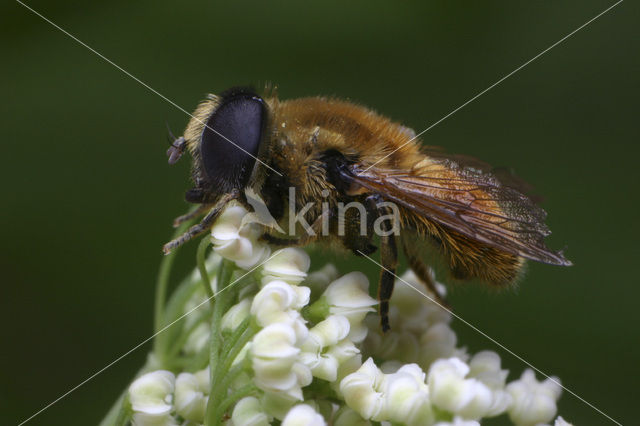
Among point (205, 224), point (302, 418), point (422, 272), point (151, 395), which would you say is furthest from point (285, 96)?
point (302, 418)

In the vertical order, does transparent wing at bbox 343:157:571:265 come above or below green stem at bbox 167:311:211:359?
above

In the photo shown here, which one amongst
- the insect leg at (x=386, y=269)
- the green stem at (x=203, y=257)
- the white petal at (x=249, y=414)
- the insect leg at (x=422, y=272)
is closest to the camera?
the white petal at (x=249, y=414)

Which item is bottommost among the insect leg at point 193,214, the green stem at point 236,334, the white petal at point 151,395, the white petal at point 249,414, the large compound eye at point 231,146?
the white petal at point 151,395

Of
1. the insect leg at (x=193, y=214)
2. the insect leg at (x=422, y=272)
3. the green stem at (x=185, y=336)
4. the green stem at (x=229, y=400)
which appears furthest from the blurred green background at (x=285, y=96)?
the green stem at (x=229, y=400)

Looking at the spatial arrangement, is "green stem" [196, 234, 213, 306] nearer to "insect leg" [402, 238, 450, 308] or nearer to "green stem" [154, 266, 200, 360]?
"green stem" [154, 266, 200, 360]

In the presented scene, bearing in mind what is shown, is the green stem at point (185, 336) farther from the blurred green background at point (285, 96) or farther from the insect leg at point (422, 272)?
the blurred green background at point (285, 96)

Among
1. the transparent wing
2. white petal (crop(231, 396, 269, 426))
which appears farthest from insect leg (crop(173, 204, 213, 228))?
white petal (crop(231, 396, 269, 426))

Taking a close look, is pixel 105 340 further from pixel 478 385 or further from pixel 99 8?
pixel 478 385
